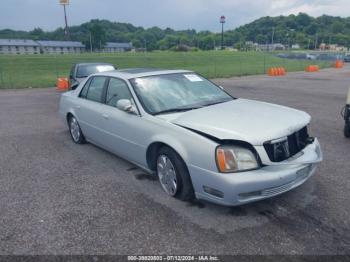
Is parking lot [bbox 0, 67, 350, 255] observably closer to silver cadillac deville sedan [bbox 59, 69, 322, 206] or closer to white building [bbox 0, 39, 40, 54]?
silver cadillac deville sedan [bbox 59, 69, 322, 206]

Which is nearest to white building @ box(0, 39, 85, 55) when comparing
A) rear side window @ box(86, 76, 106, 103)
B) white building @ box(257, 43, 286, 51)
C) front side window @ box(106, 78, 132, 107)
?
white building @ box(257, 43, 286, 51)

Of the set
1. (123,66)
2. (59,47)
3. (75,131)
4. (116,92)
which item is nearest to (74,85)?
(75,131)

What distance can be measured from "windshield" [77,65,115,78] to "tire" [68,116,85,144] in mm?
5501

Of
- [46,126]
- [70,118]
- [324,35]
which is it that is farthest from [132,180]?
[324,35]

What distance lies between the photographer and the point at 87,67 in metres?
11.5

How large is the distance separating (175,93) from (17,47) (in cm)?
12346

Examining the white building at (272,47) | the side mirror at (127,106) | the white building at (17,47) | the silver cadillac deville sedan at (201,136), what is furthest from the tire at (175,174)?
the white building at (272,47)

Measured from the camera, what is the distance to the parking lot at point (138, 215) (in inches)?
112

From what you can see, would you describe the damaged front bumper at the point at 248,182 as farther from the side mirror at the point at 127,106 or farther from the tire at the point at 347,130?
the tire at the point at 347,130

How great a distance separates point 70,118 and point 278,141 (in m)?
4.31

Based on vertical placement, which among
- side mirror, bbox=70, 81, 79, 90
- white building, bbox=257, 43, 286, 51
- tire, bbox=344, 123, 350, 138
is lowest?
tire, bbox=344, 123, 350, 138

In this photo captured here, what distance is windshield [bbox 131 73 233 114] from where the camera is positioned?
159 inches

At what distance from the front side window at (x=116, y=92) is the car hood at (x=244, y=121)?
0.89 m

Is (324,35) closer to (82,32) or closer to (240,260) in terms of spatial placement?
(82,32)
